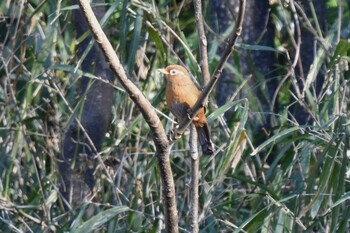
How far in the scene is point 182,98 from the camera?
4340mm

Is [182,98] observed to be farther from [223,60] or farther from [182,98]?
[223,60]

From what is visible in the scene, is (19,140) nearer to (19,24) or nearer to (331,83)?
(19,24)

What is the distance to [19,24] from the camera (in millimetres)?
5336

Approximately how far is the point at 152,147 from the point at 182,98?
0.95 metres

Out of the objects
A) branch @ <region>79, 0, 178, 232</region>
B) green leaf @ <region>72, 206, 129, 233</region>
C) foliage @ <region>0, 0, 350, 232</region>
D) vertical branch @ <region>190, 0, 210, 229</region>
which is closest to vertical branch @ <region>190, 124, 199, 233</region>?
vertical branch @ <region>190, 0, 210, 229</region>

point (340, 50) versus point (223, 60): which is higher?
point (223, 60)

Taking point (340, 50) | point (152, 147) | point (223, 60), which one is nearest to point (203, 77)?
point (223, 60)

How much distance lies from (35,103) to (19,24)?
1.81ft

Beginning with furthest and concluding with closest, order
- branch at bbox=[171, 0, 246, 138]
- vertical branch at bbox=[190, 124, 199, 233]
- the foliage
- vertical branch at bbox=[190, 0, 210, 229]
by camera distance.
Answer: the foliage → vertical branch at bbox=[190, 124, 199, 233] → vertical branch at bbox=[190, 0, 210, 229] → branch at bbox=[171, 0, 246, 138]

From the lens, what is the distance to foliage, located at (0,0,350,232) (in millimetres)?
4078

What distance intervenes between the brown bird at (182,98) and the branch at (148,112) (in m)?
1.19

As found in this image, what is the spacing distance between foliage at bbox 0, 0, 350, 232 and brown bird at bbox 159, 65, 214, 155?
0.11 meters

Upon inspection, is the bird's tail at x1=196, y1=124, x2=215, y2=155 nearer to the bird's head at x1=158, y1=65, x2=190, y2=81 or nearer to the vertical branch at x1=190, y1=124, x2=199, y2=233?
the bird's head at x1=158, y1=65, x2=190, y2=81

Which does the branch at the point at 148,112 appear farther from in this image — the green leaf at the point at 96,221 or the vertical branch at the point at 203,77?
the green leaf at the point at 96,221
